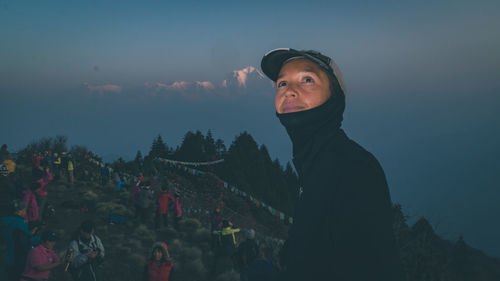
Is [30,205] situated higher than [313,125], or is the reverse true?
[313,125]

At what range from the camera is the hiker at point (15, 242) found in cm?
546

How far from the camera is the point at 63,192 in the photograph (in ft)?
60.8

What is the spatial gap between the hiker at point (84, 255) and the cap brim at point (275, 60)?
4803 mm

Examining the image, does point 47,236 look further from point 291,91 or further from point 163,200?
point 163,200

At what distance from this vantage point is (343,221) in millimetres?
1423

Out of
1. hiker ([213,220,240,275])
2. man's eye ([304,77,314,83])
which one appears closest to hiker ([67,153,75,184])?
hiker ([213,220,240,275])

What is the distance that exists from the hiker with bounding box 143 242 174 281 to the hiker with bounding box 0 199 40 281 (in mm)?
2102

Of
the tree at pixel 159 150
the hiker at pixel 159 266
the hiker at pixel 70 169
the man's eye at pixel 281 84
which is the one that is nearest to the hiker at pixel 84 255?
the hiker at pixel 159 266

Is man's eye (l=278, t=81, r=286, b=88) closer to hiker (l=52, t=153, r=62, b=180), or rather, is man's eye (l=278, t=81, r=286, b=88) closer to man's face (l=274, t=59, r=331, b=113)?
man's face (l=274, t=59, r=331, b=113)

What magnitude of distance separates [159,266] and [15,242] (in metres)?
2.52

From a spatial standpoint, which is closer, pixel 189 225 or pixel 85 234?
pixel 85 234

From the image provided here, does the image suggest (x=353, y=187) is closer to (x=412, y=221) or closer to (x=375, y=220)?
(x=375, y=220)

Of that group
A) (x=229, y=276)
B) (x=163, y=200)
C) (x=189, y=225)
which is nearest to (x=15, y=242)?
(x=229, y=276)

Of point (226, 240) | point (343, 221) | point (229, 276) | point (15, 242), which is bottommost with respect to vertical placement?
point (229, 276)
